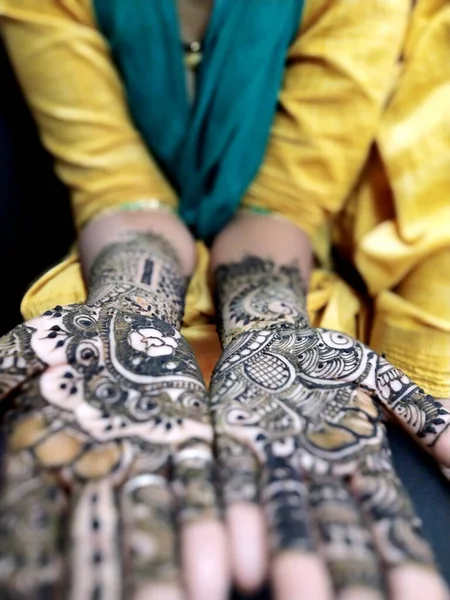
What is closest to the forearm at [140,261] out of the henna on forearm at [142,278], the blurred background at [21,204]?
the henna on forearm at [142,278]

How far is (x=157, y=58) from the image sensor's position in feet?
2.08

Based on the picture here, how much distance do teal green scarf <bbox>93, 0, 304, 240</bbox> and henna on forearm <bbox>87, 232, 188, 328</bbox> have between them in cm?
10

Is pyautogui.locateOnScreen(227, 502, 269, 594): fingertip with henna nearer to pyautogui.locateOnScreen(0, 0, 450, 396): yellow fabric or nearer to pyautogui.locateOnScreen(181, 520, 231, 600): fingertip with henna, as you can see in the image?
pyautogui.locateOnScreen(181, 520, 231, 600): fingertip with henna

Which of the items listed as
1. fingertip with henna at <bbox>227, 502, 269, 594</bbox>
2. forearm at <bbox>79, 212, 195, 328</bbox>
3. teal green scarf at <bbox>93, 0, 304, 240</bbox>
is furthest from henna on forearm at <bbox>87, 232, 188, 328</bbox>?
fingertip with henna at <bbox>227, 502, 269, 594</bbox>

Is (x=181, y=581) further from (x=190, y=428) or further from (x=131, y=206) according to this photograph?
(x=131, y=206)

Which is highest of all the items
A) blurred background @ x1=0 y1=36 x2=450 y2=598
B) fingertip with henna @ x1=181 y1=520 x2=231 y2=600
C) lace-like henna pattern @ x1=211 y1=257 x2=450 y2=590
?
fingertip with henna @ x1=181 y1=520 x2=231 y2=600

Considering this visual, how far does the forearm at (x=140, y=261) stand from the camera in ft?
1.65

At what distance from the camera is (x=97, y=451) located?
333 mm

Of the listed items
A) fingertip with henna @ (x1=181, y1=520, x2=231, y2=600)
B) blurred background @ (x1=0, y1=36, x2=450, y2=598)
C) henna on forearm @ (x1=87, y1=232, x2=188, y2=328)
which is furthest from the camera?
blurred background @ (x1=0, y1=36, x2=450, y2=598)

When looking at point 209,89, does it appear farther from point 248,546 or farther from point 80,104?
point 248,546

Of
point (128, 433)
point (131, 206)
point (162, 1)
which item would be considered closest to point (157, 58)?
point (162, 1)

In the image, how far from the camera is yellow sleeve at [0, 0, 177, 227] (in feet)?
1.99

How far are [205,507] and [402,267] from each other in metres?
0.37

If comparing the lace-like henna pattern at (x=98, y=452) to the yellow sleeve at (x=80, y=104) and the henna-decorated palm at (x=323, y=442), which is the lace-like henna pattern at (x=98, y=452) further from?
the yellow sleeve at (x=80, y=104)
